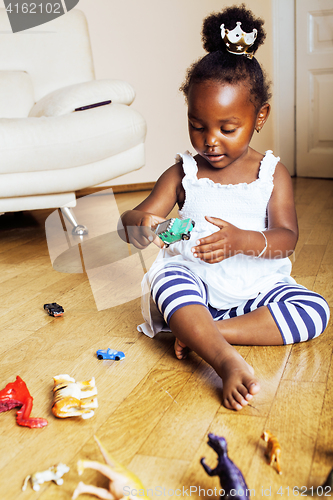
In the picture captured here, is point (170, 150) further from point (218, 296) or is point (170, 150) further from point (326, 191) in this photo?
point (218, 296)

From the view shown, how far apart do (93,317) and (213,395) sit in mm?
388

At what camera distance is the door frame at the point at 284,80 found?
8.75 feet

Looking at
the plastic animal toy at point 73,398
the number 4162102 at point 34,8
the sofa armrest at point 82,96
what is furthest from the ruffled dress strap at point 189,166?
the number 4162102 at point 34,8

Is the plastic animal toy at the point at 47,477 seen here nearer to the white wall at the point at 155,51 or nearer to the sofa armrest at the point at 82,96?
the sofa armrest at the point at 82,96

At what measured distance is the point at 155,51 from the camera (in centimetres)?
262

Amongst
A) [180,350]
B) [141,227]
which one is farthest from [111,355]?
[141,227]

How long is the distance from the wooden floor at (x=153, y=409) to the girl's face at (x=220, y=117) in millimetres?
341

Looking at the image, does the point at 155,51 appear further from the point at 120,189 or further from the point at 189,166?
the point at 189,166

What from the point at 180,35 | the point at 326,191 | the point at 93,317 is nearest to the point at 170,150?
the point at 180,35

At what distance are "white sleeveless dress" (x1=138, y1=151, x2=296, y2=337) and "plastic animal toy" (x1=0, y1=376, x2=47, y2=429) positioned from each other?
27 centimetres

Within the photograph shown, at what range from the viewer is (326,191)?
228 centimetres

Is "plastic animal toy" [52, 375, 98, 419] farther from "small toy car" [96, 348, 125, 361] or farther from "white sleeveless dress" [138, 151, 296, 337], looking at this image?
"white sleeveless dress" [138, 151, 296, 337]

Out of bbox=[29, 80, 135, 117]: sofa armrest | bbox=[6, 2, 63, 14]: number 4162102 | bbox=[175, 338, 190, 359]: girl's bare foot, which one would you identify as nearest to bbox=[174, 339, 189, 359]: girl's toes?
bbox=[175, 338, 190, 359]: girl's bare foot

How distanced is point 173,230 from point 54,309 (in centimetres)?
35
